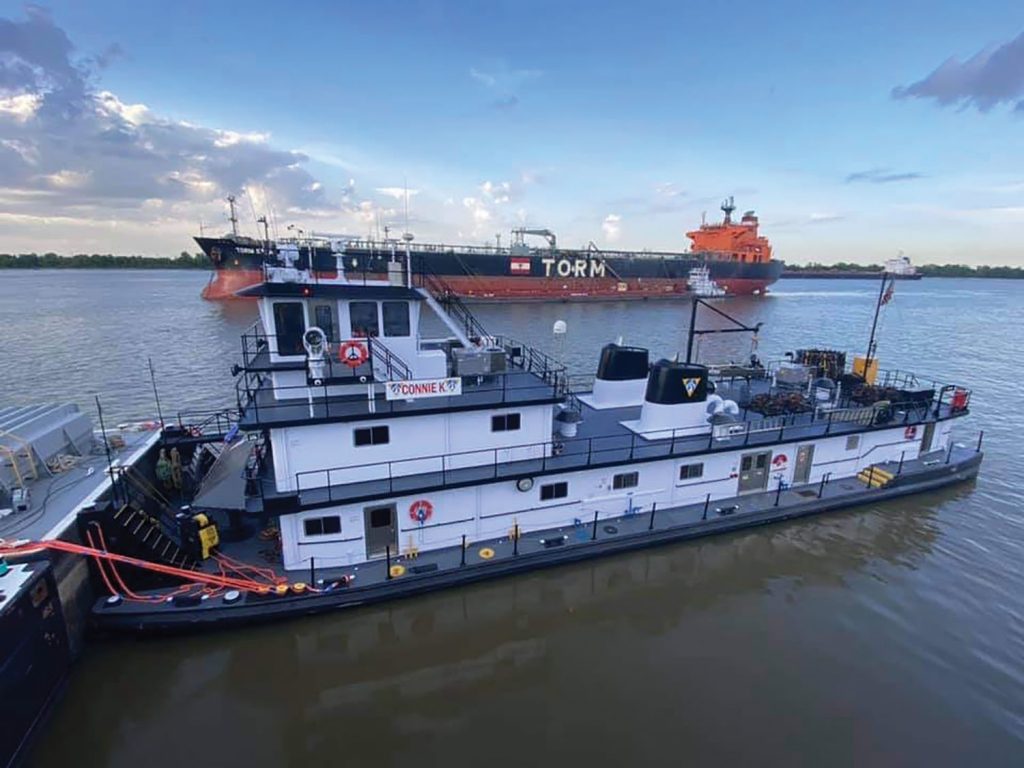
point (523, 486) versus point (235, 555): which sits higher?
point (523, 486)

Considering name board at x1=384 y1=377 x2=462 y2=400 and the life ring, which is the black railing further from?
the life ring

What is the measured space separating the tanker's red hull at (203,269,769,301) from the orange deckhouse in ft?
19.1

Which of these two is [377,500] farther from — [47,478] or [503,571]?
[47,478]

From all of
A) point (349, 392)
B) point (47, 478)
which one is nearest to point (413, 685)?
point (349, 392)

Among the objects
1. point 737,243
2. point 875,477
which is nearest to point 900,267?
point 875,477

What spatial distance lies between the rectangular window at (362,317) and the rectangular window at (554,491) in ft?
18.8

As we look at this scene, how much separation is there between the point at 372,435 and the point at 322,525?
7.15 ft

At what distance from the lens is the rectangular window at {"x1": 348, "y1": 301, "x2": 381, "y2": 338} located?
1186 cm

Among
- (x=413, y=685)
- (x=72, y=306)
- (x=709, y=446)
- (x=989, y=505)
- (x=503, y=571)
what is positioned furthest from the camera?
(x=72, y=306)

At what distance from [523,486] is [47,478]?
11.3 m

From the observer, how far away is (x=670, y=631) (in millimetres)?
10758

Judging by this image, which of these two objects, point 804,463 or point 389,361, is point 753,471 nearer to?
point 804,463

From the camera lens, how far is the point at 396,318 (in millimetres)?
12203

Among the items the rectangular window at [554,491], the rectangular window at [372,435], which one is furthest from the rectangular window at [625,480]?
the rectangular window at [372,435]
